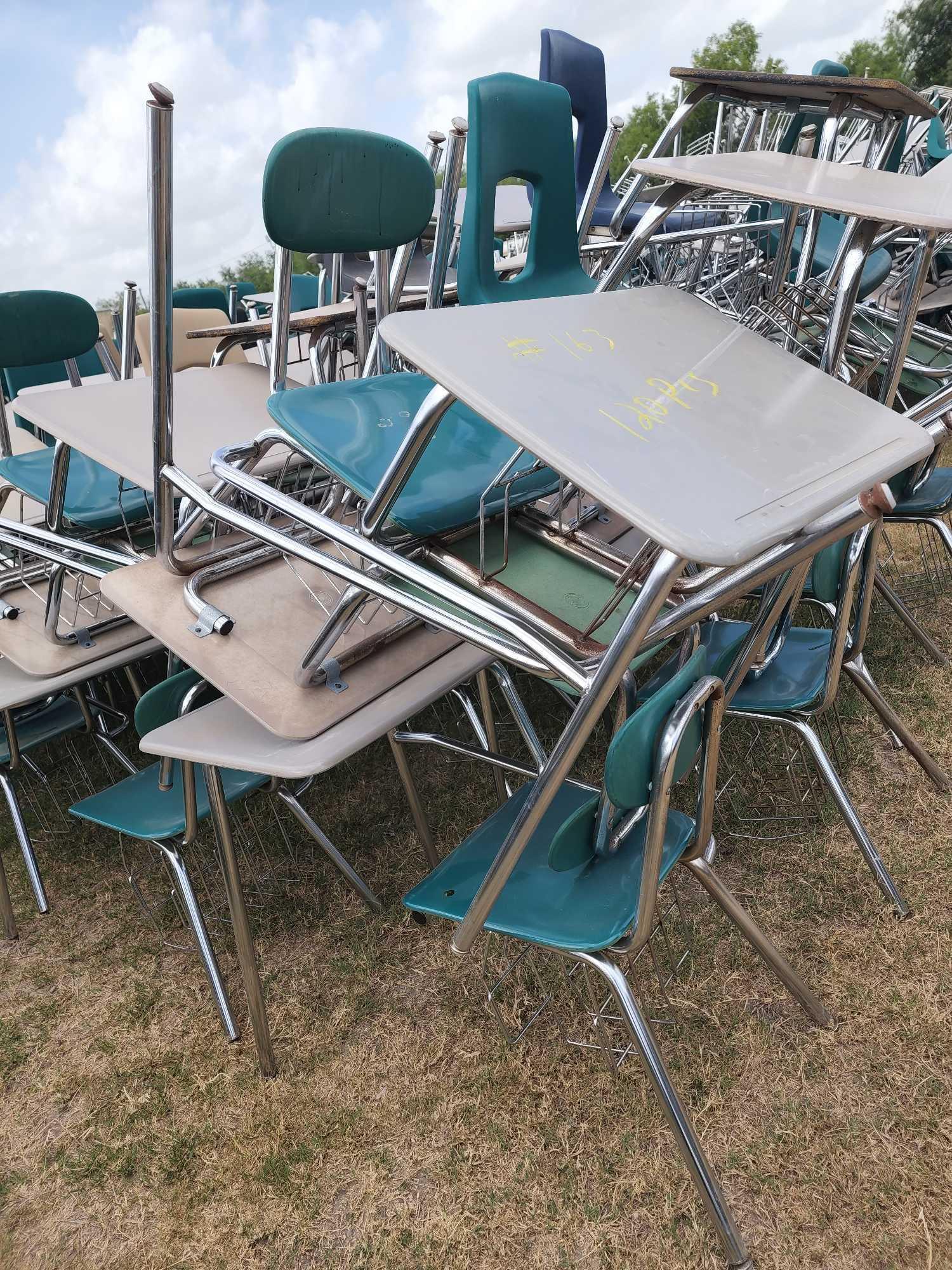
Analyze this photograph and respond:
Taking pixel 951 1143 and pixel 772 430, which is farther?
pixel 951 1143

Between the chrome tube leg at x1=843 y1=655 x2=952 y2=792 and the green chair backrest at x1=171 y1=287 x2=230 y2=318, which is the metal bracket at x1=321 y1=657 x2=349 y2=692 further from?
the green chair backrest at x1=171 y1=287 x2=230 y2=318

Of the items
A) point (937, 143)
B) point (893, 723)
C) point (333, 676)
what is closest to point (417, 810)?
point (333, 676)

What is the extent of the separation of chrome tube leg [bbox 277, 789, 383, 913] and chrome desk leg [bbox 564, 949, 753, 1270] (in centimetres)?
79

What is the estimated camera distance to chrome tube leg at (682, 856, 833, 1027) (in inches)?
51.6

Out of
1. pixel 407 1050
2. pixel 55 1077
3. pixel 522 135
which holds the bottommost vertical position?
pixel 55 1077

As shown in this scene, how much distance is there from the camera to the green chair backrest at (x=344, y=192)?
63.3 inches

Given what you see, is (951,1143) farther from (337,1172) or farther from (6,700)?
(6,700)

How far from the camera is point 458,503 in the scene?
4.67 feet

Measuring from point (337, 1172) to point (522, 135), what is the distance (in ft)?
6.75

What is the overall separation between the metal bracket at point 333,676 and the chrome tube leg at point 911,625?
1.68m

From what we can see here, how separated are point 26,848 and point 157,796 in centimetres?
50

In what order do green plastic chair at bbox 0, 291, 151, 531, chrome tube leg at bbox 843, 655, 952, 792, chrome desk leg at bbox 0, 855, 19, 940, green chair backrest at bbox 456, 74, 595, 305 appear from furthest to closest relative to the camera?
green plastic chair at bbox 0, 291, 151, 531 → chrome desk leg at bbox 0, 855, 19, 940 → chrome tube leg at bbox 843, 655, 952, 792 → green chair backrest at bbox 456, 74, 595, 305

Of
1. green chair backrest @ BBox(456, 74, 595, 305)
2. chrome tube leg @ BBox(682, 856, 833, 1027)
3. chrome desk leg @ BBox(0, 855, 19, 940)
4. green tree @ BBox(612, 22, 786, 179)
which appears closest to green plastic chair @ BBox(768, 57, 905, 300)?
green chair backrest @ BBox(456, 74, 595, 305)

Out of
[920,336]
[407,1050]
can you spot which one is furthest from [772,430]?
[920,336]
